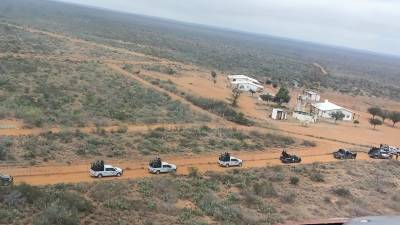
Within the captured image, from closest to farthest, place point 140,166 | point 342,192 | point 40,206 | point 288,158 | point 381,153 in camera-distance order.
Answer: point 40,206 < point 342,192 < point 140,166 < point 288,158 < point 381,153

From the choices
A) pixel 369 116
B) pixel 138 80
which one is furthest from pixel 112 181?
pixel 369 116

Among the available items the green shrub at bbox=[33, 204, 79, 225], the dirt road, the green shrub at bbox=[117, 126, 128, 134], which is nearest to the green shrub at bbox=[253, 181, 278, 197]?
the dirt road

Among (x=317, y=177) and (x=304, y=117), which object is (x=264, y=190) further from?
(x=304, y=117)

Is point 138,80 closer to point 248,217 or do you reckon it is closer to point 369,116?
point 369,116

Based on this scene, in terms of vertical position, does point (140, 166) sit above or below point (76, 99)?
below

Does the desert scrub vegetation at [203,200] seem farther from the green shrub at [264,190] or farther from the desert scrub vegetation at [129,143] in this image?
the desert scrub vegetation at [129,143]

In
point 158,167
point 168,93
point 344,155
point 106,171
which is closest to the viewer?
point 106,171

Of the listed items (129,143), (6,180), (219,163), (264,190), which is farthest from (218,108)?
(6,180)
